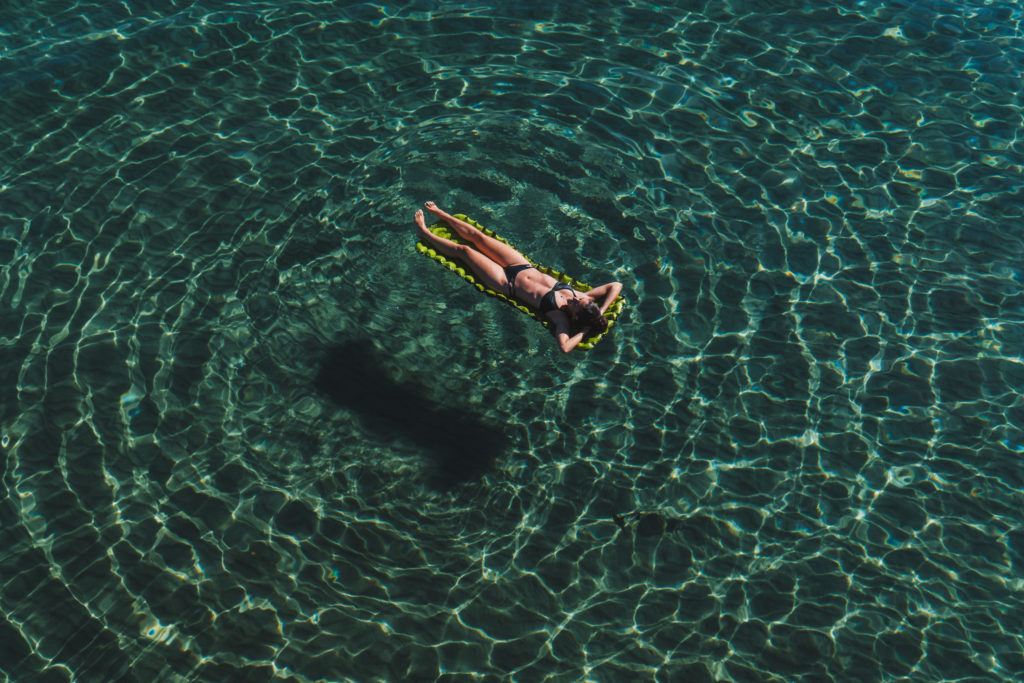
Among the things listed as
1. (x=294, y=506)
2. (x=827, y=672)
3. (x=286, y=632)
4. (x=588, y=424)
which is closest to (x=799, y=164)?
(x=588, y=424)

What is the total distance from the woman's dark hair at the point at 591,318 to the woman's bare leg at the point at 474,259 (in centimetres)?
89

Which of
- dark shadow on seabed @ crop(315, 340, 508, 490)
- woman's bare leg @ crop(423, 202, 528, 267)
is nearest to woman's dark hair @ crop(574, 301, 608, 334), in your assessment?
woman's bare leg @ crop(423, 202, 528, 267)

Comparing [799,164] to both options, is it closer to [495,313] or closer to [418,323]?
[495,313]

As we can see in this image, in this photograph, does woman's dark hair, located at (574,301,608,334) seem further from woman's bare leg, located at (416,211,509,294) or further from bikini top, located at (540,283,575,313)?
woman's bare leg, located at (416,211,509,294)

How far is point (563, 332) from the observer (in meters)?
9.48

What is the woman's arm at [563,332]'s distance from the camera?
30.7 ft

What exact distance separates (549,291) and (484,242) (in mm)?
1198

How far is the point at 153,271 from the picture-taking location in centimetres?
1114

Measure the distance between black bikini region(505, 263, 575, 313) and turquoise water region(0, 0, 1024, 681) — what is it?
0.99 meters

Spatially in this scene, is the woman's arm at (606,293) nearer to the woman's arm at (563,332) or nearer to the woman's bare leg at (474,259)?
the woman's arm at (563,332)

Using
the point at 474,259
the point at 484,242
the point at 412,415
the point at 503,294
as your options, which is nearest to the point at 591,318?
the point at 503,294

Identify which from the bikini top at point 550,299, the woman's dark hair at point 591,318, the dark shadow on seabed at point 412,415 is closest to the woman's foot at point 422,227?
the dark shadow on seabed at point 412,415

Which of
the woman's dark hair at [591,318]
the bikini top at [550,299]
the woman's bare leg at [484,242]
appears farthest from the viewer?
the woman's bare leg at [484,242]

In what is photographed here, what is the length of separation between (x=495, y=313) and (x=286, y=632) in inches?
158
